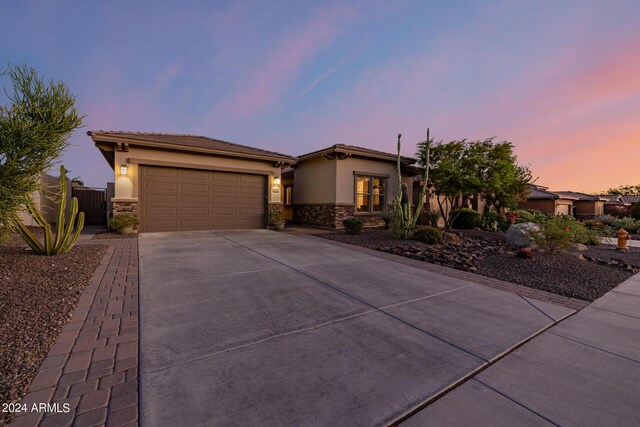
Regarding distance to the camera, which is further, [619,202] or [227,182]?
[619,202]

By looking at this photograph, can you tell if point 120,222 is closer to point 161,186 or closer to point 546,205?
point 161,186

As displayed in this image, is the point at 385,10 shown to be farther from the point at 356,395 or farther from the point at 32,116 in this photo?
the point at 356,395

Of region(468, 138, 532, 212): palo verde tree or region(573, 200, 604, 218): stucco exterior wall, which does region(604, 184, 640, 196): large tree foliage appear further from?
region(468, 138, 532, 212): palo verde tree

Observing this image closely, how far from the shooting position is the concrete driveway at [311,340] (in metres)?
1.59

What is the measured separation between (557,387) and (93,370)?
133 inches

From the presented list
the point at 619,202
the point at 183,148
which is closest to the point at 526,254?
the point at 183,148

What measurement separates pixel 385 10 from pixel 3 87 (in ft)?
31.6

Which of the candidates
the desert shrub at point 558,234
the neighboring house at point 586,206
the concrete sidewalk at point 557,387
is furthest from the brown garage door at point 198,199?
the neighboring house at point 586,206

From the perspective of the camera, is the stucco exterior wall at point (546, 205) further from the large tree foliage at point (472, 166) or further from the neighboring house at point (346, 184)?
the neighboring house at point (346, 184)

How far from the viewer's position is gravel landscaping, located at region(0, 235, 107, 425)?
1825 millimetres

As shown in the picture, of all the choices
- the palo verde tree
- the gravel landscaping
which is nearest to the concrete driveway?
the gravel landscaping

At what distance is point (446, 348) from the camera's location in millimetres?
2277

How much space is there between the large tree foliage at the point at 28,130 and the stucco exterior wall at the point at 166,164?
499 centimetres

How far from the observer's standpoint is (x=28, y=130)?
389cm
